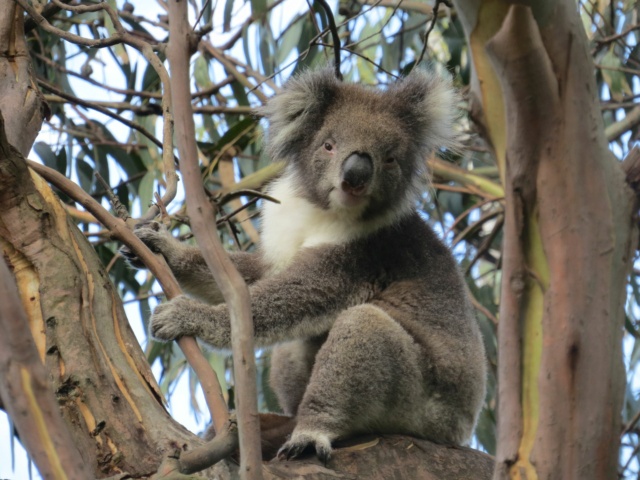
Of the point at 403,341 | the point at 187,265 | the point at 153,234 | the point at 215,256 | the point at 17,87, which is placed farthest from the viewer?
the point at 187,265

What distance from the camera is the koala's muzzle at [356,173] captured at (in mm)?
2703

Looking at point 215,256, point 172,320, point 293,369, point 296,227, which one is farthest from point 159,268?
point 296,227

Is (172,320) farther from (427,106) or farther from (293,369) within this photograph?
(427,106)

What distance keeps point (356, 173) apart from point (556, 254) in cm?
153

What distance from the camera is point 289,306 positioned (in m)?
2.67

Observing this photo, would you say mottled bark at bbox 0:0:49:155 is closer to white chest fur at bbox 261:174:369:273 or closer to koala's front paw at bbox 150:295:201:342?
koala's front paw at bbox 150:295:201:342

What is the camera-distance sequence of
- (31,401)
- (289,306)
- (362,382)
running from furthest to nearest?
(289,306), (362,382), (31,401)

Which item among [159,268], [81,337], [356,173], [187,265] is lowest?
[81,337]

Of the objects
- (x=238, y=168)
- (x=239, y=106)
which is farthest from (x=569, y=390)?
(x=238, y=168)

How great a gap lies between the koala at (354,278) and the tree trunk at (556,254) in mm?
1186

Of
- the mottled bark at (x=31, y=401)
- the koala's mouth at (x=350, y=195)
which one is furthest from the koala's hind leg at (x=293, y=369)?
the mottled bark at (x=31, y=401)

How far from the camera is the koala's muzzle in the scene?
2.70 meters

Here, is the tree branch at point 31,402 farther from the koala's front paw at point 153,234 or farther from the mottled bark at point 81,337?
the koala's front paw at point 153,234

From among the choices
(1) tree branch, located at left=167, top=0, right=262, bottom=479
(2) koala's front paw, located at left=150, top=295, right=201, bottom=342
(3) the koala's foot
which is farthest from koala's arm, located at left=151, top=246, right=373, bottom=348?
(1) tree branch, located at left=167, top=0, right=262, bottom=479
